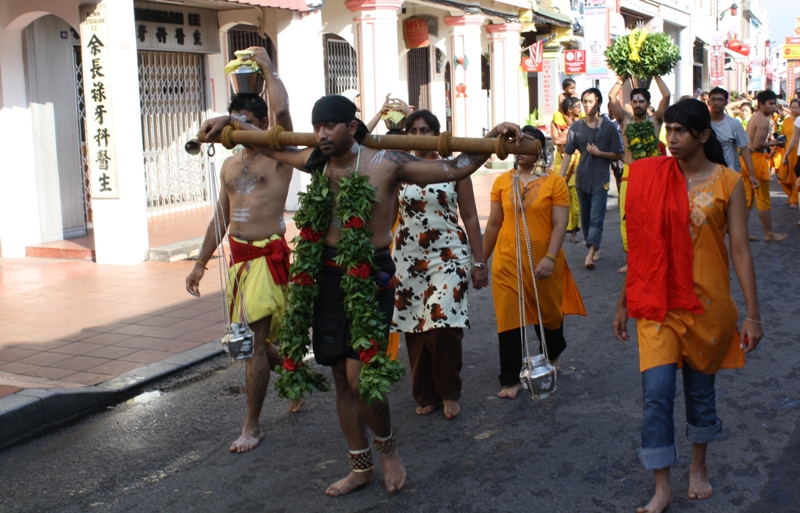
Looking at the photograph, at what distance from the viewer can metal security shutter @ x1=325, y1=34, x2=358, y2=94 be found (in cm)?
1798

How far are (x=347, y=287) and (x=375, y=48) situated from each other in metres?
13.3

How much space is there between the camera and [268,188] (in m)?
5.37

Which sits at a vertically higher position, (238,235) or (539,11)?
(539,11)

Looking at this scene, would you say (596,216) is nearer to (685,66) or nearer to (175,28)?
(175,28)

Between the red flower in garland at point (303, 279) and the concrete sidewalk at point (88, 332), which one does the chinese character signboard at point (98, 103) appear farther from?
the red flower in garland at point (303, 279)

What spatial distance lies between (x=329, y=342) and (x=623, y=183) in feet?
19.6

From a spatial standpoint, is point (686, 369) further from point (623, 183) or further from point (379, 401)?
point (623, 183)

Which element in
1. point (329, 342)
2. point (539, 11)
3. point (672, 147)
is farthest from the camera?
point (539, 11)

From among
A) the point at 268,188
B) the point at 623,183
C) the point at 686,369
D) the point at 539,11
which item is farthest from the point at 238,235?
the point at 539,11

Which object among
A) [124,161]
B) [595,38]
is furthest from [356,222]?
[595,38]

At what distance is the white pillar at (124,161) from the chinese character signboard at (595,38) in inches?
407

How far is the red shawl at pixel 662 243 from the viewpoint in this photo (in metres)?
3.99

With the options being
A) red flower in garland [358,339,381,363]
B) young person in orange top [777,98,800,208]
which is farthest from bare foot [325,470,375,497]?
young person in orange top [777,98,800,208]

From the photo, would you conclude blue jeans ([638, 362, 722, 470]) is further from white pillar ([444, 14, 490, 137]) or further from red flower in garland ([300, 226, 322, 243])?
white pillar ([444, 14, 490, 137])
